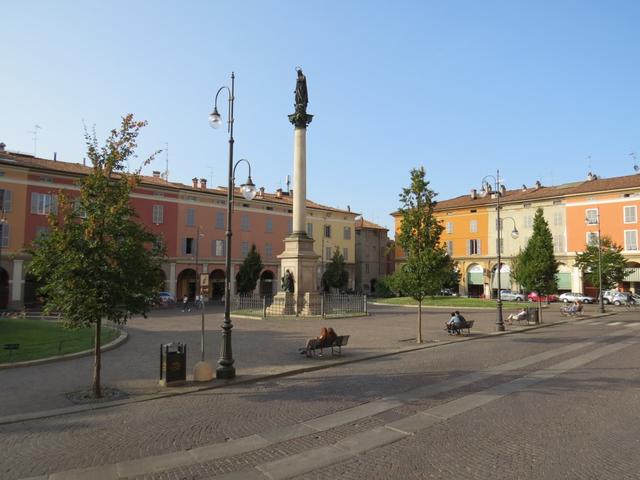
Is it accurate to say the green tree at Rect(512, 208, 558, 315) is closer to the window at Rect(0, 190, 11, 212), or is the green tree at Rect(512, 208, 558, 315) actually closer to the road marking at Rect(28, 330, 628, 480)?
the road marking at Rect(28, 330, 628, 480)

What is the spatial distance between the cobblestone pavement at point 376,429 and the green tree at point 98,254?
2.03 m

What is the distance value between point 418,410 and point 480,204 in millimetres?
55335

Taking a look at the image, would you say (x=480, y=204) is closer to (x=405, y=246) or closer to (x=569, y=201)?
(x=569, y=201)

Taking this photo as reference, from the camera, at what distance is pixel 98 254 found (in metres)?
8.81

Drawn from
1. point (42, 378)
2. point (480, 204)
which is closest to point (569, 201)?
point (480, 204)

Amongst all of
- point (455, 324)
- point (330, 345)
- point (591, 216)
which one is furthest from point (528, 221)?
point (330, 345)

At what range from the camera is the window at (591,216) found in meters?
47.9

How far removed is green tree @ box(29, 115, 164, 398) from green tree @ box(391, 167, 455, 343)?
1093cm

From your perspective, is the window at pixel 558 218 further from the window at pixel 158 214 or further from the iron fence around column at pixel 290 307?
the window at pixel 158 214

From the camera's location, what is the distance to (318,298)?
91.4 feet

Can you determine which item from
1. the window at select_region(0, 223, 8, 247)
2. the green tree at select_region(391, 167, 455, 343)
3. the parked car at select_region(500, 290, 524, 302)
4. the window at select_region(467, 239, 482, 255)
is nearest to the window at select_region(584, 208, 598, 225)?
the parked car at select_region(500, 290, 524, 302)

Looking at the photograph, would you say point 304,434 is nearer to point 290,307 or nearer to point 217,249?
point 290,307

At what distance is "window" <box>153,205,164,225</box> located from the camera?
45938 mm

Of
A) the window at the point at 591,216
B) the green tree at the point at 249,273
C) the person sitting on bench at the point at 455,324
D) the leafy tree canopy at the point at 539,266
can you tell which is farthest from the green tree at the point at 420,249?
the window at the point at 591,216
